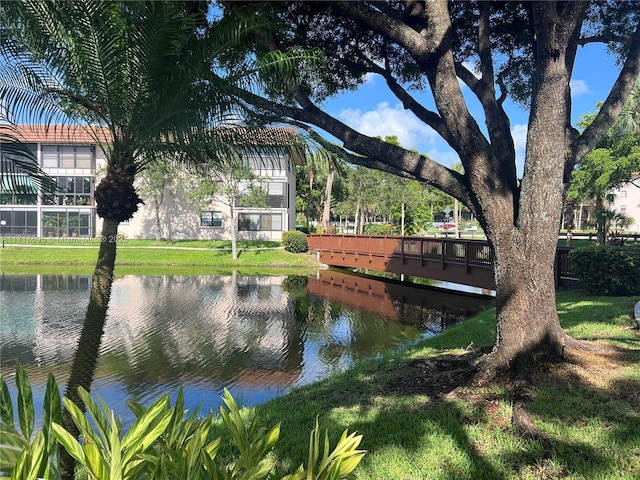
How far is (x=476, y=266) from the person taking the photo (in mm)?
14492

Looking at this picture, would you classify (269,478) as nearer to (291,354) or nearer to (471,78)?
(471,78)

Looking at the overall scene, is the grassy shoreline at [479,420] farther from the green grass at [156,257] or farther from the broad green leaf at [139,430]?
the green grass at [156,257]

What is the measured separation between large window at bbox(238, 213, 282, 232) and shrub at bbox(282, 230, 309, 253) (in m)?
4.58

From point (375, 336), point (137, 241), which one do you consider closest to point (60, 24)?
point (375, 336)

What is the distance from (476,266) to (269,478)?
44.5ft

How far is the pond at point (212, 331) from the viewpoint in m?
7.89

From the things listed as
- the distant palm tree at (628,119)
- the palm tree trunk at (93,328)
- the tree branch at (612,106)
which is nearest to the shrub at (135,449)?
the palm tree trunk at (93,328)

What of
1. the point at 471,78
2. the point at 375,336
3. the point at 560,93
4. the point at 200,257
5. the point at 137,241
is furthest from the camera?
the point at 137,241

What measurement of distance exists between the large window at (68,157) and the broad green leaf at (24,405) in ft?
120

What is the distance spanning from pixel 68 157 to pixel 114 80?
35316mm

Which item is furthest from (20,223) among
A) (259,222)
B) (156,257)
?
(259,222)

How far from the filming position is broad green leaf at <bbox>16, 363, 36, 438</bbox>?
210 centimetres

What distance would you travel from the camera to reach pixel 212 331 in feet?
38.9

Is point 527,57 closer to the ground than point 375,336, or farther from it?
farther from it
